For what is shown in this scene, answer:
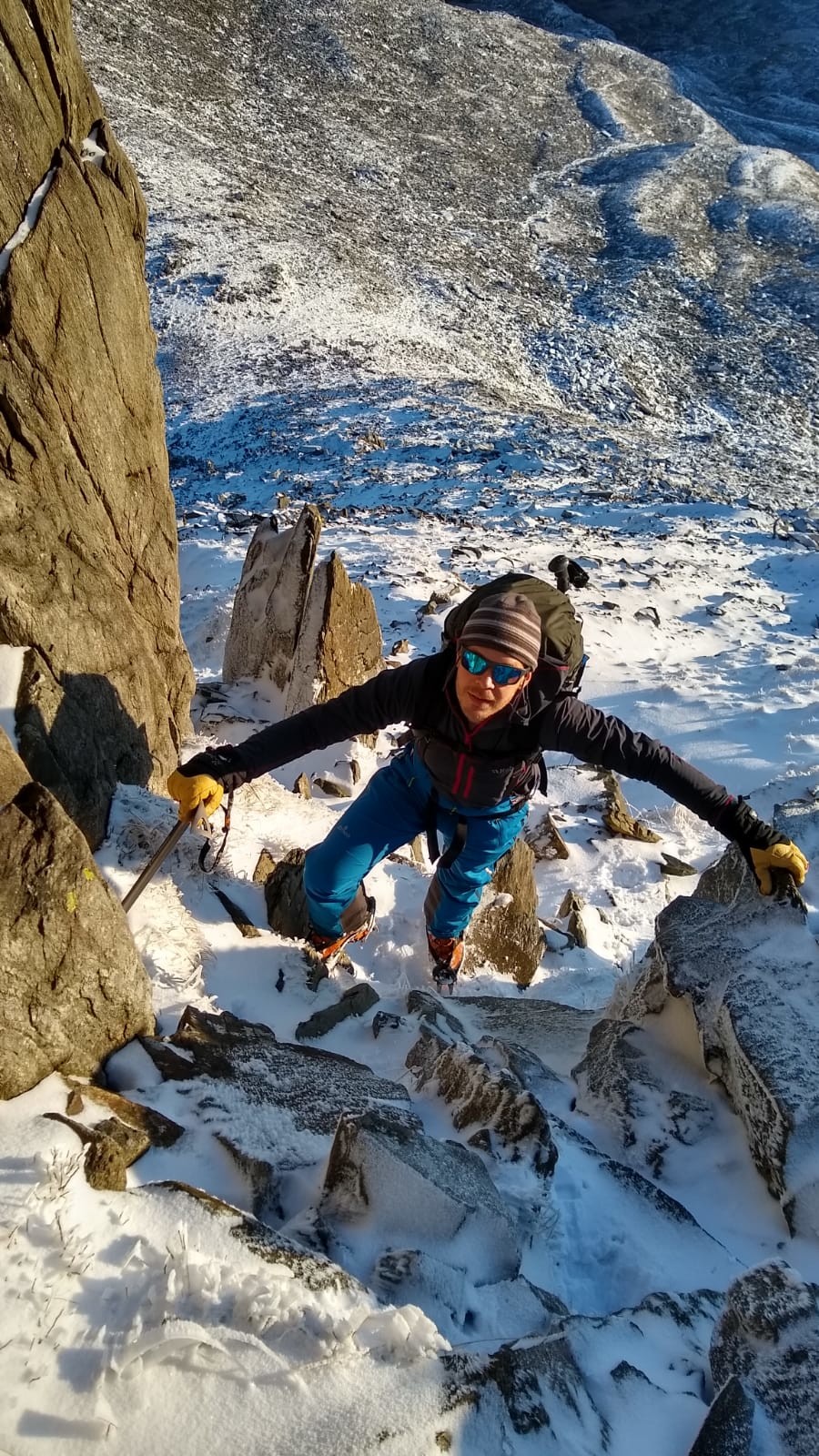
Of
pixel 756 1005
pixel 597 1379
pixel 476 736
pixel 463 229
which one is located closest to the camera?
pixel 597 1379

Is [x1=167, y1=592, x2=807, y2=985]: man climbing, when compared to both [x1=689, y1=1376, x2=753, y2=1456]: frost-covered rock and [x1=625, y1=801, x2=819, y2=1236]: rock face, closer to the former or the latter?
[x1=625, y1=801, x2=819, y2=1236]: rock face

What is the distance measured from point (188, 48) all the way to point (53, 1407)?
186 feet

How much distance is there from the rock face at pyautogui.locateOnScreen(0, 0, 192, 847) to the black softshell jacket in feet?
3.39

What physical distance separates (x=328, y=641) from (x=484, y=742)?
154 inches

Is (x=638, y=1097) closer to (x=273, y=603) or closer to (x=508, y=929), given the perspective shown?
(x=508, y=929)

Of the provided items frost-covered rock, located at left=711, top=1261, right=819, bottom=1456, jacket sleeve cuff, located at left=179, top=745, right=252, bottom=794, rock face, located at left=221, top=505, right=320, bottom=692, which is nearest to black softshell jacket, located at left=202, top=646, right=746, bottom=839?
jacket sleeve cuff, located at left=179, top=745, right=252, bottom=794

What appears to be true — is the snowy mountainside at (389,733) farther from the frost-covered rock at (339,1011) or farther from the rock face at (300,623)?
the rock face at (300,623)

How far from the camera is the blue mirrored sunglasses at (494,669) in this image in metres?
3.46

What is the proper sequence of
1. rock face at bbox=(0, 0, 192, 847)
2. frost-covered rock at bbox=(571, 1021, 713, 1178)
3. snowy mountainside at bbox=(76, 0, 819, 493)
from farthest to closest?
snowy mountainside at bbox=(76, 0, 819, 493) → rock face at bbox=(0, 0, 192, 847) → frost-covered rock at bbox=(571, 1021, 713, 1178)

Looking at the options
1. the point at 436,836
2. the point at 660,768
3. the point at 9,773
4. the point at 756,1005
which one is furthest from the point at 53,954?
the point at 756,1005

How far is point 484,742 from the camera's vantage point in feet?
12.6

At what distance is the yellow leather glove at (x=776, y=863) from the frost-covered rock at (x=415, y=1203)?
203cm

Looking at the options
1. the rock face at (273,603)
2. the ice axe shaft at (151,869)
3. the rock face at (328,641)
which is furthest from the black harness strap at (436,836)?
the rock face at (273,603)

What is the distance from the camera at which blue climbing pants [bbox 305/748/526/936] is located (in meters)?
4.38
